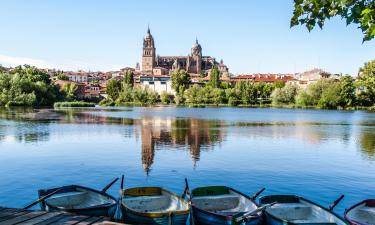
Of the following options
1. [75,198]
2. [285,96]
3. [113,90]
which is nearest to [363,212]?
[75,198]

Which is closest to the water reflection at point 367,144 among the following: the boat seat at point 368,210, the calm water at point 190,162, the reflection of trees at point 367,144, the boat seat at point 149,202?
the reflection of trees at point 367,144

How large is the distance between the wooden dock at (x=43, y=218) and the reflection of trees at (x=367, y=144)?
30.4 m

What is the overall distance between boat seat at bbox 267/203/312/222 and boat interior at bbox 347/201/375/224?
1.52 m

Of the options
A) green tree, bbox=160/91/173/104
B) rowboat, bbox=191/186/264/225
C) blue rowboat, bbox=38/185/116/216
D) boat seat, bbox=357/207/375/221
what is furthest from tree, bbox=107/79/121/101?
boat seat, bbox=357/207/375/221

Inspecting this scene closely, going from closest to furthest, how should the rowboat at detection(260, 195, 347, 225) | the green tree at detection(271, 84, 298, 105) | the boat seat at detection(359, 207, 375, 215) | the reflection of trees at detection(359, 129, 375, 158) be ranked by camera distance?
1. the rowboat at detection(260, 195, 347, 225)
2. the boat seat at detection(359, 207, 375, 215)
3. the reflection of trees at detection(359, 129, 375, 158)
4. the green tree at detection(271, 84, 298, 105)

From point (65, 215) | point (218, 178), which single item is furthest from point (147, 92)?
point (65, 215)

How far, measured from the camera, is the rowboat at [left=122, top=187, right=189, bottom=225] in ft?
43.5

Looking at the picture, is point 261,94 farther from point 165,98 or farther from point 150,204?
point 150,204

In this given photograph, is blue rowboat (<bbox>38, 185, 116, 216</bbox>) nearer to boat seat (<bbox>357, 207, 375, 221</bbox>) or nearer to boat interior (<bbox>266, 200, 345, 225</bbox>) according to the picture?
boat interior (<bbox>266, 200, 345, 225</bbox>)

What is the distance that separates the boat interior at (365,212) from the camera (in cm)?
1407

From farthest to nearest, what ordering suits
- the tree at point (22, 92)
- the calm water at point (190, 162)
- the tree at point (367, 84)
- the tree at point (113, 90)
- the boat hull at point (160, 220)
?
the tree at point (113, 90) < the tree at point (367, 84) < the tree at point (22, 92) < the calm water at point (190, 162) < the boat hull at point (160, 220)

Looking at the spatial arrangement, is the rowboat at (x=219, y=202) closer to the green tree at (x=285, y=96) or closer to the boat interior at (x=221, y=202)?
the boat interior at (x=221, y=202)

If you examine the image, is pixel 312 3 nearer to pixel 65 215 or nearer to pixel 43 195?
pixel 65 215

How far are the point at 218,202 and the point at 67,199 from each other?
598cm
